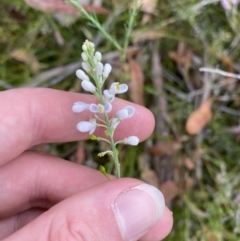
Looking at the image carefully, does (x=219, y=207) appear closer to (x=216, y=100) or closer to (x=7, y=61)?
(x=216, y=100)

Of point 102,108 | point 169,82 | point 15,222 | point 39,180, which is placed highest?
point 102,108

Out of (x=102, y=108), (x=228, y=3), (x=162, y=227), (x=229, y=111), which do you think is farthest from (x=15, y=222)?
(x=228, y=3)

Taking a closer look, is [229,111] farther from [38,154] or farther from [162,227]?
[38,154]

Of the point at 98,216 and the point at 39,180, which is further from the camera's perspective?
the point at 39,180

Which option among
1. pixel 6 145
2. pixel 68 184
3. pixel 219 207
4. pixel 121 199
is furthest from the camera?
pixel 219 207

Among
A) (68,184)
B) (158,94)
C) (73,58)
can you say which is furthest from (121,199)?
(73,58)

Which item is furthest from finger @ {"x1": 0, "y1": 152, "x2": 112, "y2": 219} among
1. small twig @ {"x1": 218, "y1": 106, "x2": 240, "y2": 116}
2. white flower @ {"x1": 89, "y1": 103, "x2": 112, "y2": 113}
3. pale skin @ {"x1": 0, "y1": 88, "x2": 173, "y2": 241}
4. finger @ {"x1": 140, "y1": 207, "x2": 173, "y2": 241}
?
small twig @ {"x1": 218, "y1": 106, "x2": 240, "y2": 116}

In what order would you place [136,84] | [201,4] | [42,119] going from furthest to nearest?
[136,84] < [201,4] < [42,119]
